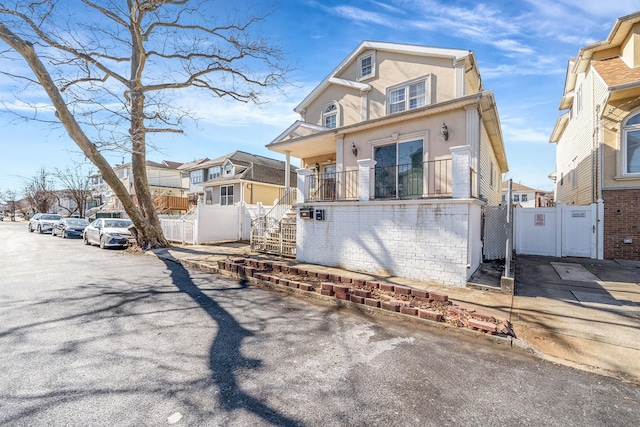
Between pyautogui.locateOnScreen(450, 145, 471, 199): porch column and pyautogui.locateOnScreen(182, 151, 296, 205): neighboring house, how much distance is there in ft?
48.3

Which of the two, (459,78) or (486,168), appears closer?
(459,78)

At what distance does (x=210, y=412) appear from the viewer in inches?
91.5

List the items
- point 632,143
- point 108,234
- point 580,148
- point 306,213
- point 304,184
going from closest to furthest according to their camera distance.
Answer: point 306,213, point 304,184, point 632,143, point 580,148, point 108,234

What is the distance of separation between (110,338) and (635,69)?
1594 cm

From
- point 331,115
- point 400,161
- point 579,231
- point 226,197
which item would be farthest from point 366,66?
point 226,197

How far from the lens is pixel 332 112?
1192 centimetres

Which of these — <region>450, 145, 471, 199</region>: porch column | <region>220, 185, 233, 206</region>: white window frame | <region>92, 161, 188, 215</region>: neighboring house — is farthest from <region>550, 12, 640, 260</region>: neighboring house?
<region>92, 161, 188, 215</region>: neighboring house

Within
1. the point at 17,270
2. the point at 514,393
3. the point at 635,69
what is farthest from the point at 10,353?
the point at 635,69

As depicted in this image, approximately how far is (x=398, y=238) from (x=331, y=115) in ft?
23.1

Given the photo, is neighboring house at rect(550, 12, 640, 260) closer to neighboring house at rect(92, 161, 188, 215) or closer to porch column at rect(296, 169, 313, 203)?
porch column at rect(296, 169, 313, 203)

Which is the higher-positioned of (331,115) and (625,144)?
(331,115)

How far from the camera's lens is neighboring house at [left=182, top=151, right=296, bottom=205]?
2044 cm

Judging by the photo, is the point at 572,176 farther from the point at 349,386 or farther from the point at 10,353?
the point at 10,353

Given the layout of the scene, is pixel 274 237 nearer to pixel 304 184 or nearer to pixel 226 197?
pixel 304 184
